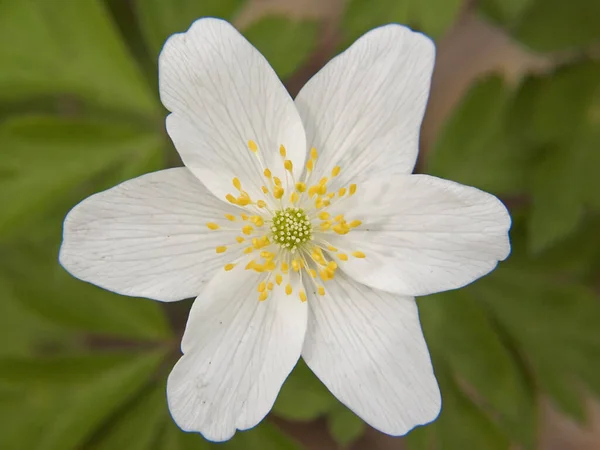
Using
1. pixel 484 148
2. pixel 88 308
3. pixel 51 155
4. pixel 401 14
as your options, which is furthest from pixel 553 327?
pixel 51 155

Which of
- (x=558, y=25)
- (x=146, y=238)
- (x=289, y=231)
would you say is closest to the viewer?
(x=146, y=238)

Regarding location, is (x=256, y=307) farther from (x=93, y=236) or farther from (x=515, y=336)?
(x=515, y=336)

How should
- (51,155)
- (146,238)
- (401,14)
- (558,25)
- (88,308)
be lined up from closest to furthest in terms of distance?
1. (146,238)
2. (401,14)
3. (51,155)
4. (88,308)
5. (558,25)

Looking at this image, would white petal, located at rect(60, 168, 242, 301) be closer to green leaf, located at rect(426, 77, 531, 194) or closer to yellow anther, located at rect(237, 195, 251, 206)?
yellow anther, located at rect(237, 195, 251, 206)

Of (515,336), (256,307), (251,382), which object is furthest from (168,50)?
(515,336)

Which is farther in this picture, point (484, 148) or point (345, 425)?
point (484, 148)

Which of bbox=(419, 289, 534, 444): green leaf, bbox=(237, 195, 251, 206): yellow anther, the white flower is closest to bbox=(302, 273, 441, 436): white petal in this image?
the white flower

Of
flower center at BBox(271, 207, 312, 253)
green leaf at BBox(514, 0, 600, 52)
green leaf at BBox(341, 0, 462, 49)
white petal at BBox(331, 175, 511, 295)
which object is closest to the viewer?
white petal at BBox(331, 175, 511, 295)

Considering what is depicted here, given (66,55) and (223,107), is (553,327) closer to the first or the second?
(223,107)
